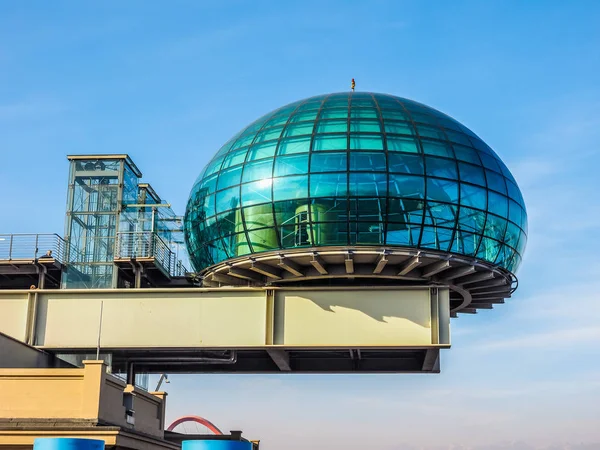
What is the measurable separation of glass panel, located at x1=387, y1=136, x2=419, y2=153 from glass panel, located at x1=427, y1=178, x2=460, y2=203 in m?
1.32

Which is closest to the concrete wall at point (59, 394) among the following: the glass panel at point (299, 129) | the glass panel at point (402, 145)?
the glass panel at point (299, 129)

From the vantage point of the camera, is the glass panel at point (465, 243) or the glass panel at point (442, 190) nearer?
the glass panel at point (442, 190)

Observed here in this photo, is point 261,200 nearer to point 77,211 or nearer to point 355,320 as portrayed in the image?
point 355,320

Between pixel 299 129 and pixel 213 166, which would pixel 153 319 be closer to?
pixel 213 166

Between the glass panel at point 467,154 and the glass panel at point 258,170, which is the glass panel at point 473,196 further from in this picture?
the glass panel at point 258,170

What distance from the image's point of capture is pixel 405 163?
1178 inches

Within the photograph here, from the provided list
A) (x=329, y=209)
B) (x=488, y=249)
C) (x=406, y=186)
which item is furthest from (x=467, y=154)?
(x=329, y=209)

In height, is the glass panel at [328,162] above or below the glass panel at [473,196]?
above

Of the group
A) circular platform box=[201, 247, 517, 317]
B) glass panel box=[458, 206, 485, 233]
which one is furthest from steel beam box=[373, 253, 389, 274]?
glass panel box=[458, 206, 485, 233]

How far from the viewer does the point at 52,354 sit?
32.3m

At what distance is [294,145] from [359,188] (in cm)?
308

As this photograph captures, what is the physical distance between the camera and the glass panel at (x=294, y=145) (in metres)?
30.7

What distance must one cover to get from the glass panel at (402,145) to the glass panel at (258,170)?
13.7ft

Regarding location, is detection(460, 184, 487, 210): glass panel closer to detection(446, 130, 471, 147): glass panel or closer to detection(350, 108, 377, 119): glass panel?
detection(446, 130, 471, 147): glass panel
